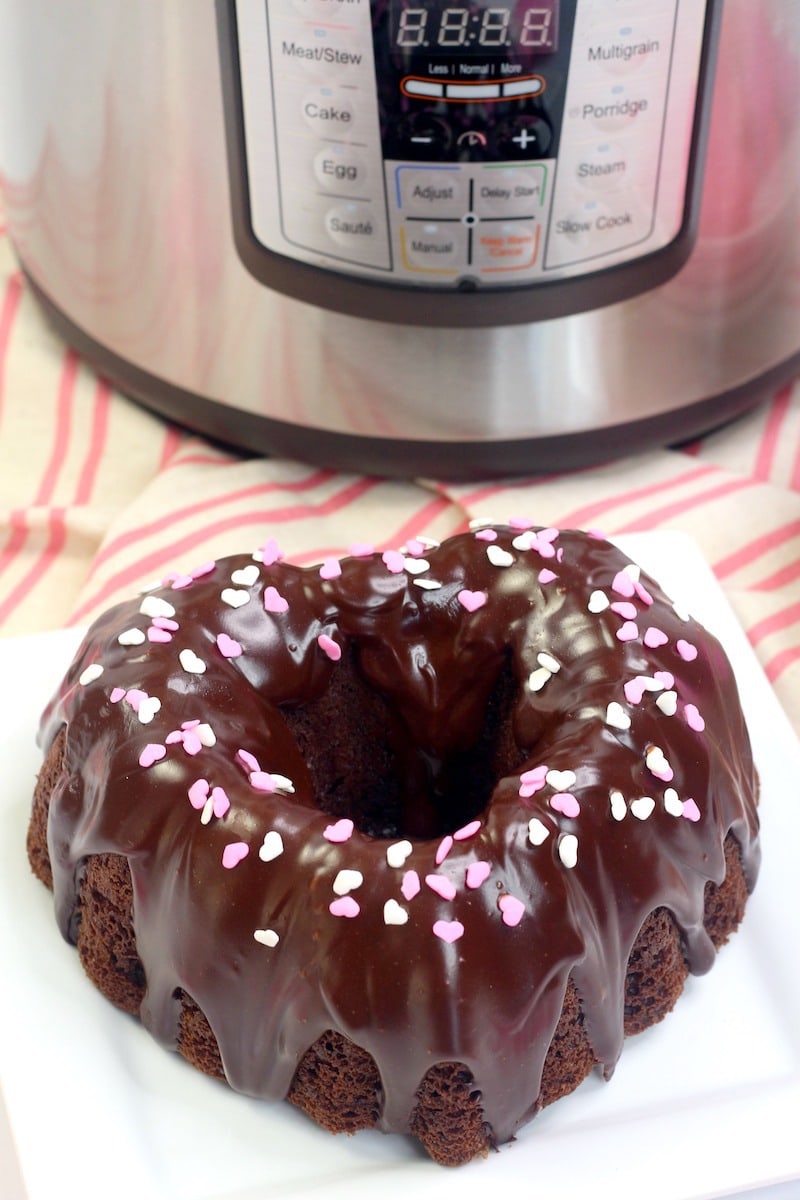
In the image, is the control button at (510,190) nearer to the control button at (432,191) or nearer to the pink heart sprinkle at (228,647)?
the control button at (432,191)

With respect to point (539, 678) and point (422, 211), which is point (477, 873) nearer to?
point (539, 678)

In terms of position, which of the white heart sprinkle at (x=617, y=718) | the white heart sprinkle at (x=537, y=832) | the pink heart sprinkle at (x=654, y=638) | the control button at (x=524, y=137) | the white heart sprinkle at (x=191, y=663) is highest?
the control button at (x=524, y=137)

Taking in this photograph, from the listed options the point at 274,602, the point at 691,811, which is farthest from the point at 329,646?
the point at 691,811

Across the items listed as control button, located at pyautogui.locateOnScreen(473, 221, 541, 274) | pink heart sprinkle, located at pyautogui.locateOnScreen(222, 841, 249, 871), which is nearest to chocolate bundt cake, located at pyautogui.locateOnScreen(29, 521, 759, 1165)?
pink heart sprinkle, located at pyautogui.locateOnScreen(222, 841, 249, 871)

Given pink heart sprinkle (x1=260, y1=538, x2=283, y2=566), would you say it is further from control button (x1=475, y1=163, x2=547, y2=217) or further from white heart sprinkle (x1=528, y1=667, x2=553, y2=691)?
control button (x1=475, y1=163, x2=547, y2=217)

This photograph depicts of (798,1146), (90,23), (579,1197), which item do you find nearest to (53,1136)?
(579,1197)

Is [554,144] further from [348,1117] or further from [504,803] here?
[348,1117]

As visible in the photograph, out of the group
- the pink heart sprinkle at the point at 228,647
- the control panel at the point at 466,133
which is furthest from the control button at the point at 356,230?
the pink heart sprinkle at the point at 228,647
